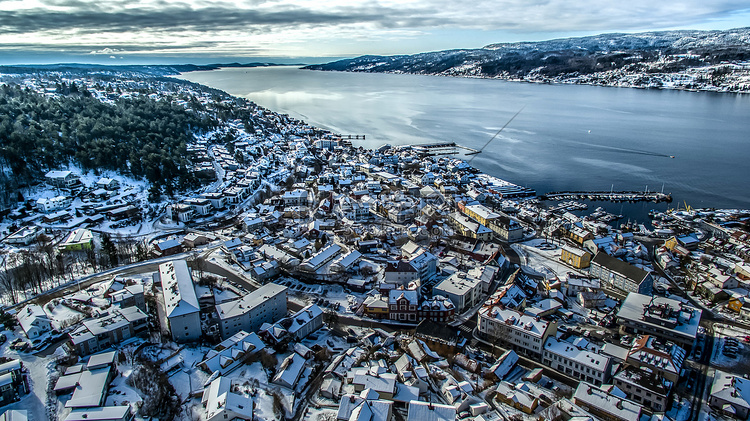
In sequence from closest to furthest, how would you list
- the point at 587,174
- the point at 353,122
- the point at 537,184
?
the point at 537,184 < the point at 587,174 < the point at 353,122

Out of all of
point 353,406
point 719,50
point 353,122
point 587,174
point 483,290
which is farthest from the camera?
point 719,50

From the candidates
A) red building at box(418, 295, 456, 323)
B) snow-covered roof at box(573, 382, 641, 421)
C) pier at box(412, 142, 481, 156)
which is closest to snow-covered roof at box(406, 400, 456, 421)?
snow-covered roof at box(573, 382, 641, 421)

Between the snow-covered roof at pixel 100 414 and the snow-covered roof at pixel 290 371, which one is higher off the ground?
the snow-covered roof at pixel 100 414

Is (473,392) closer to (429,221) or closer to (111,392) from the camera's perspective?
(111,392)

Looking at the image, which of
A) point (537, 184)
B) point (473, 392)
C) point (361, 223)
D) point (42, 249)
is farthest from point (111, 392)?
point (537, 184)

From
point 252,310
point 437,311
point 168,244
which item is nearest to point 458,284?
point 437,311

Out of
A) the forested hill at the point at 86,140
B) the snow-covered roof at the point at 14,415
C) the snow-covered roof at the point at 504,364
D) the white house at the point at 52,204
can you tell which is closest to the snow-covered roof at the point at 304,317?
the snow-covered roof at the point at 504,364

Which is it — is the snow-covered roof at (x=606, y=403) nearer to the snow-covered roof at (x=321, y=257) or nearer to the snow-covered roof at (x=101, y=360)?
the snow-covered roof at (x=321, y=257)
